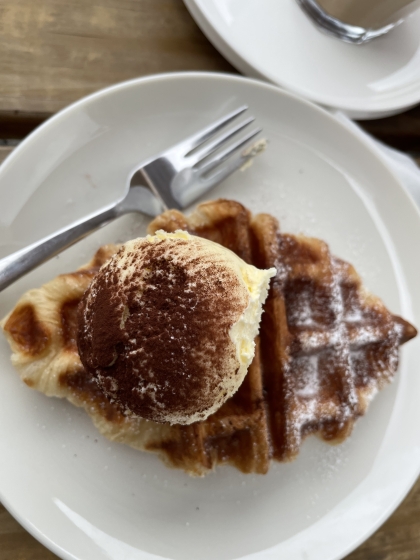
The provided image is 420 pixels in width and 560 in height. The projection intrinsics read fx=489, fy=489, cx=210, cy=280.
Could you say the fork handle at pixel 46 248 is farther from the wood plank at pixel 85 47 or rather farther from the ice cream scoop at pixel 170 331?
the wood plank at pixel 85 47

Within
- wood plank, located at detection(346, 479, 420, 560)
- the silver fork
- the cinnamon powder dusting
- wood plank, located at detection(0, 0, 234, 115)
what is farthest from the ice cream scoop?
wood plank, located at detection(346, 479, 420, 560)

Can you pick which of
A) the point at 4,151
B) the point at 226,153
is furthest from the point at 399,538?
the point at 4,151

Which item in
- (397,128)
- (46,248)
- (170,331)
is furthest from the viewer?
(397,128)

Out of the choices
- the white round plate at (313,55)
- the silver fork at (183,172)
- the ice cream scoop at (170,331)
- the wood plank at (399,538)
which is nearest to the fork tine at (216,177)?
the silver fork at (183,172)

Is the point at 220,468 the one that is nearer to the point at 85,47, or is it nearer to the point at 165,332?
the point at 165,332

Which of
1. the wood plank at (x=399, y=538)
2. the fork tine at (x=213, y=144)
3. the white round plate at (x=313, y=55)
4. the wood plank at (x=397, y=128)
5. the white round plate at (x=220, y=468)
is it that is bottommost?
the wood plank at (x=399, y=538)

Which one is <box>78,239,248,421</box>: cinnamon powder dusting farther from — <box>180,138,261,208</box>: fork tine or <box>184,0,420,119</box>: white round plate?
<box>184,0,420,119</box>: white round plate

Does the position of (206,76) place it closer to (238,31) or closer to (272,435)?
(238,31)
